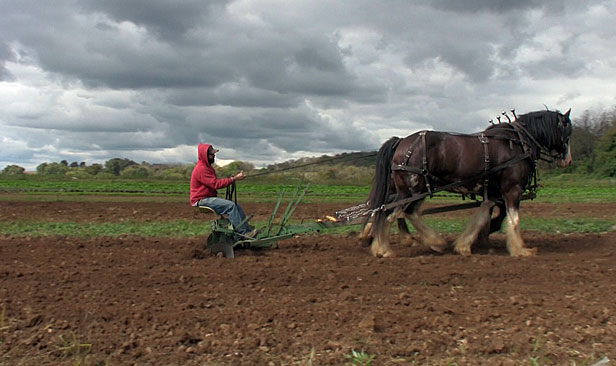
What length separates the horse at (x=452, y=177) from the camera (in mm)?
8352

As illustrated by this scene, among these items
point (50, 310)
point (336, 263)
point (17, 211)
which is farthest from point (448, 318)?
point (17, 211)

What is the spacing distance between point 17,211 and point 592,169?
36070 millimetres

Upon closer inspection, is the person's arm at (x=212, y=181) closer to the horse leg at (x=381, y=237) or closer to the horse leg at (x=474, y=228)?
the horse leg at (x=381, y=237)

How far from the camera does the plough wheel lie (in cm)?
827

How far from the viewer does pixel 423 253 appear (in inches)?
352

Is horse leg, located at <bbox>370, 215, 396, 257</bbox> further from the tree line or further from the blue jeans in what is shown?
the tree line

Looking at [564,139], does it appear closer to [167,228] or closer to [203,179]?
[203,179]

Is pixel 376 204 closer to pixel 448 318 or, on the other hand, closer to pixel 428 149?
pixel 428 149

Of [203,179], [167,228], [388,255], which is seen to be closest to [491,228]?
[388,255]

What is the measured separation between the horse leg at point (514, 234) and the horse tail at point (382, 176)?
1959 mm

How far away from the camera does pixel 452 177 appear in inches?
335

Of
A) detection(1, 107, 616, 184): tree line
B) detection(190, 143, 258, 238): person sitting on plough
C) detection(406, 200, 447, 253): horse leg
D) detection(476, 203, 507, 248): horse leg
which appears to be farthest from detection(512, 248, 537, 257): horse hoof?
detection(1, 107, 616, 184): tree line

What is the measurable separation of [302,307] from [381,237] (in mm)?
3019

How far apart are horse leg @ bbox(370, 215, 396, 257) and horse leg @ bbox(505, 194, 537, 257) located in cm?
188
